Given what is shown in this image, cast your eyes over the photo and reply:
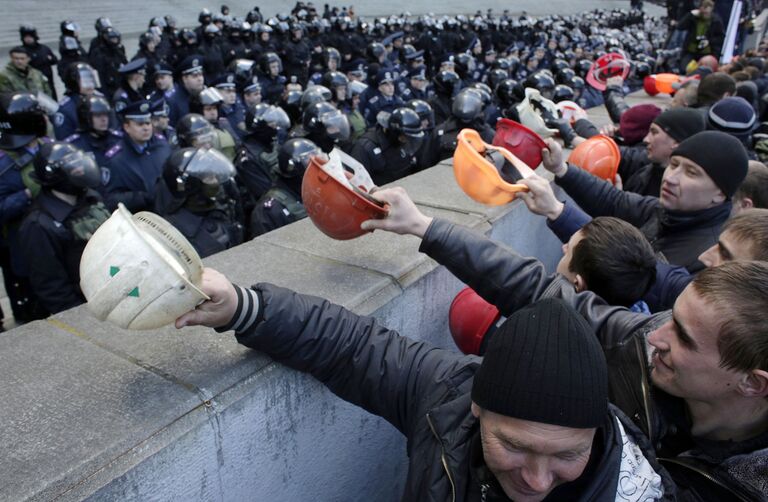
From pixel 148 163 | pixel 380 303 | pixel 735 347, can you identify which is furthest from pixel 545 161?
pixel 148 163

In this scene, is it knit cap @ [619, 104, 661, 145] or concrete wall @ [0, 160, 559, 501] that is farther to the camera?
knit cap @ [619, 104, 661, 145]

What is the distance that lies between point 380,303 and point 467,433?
2.54 ft

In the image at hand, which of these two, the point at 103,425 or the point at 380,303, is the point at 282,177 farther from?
the point at 103,425

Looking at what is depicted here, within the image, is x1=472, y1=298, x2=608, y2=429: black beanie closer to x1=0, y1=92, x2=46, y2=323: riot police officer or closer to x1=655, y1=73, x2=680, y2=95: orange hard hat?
x1=0, y1=92, x2=46, y2=323: riot police officer

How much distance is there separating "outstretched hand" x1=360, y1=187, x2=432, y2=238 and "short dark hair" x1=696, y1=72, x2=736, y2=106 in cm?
477

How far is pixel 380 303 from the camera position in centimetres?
206

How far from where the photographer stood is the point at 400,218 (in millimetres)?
1979

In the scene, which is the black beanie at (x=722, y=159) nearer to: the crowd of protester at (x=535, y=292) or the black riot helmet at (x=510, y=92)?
the crowd of protester at (x=535, y=292)

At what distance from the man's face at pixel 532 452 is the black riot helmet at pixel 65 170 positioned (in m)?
3.58

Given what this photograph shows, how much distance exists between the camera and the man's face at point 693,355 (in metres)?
1.37

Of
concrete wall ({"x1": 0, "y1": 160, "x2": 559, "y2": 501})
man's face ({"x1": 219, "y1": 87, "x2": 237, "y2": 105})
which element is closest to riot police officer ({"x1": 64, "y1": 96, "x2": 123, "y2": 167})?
man's face ({"x1": 219, "y1": 87, "x2": 237, "y2": 105})

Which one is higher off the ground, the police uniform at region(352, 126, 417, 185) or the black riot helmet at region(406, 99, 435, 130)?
the black riot helmet at region(406, 99, 435, 130)

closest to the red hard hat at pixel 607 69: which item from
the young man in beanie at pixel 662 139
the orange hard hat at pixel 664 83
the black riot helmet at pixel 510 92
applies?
the black riot helmet at pixel 510 92

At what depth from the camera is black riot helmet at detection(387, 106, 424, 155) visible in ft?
18.2
